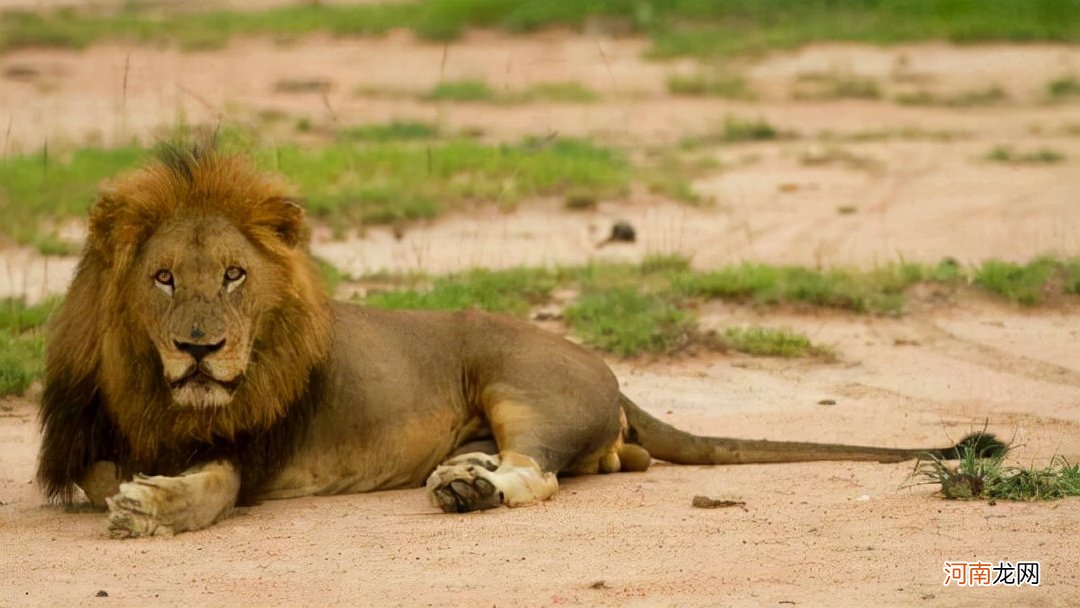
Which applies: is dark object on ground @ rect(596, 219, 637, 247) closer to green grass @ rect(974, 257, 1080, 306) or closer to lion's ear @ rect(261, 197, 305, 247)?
green grass @ rect(974, 257, 1080, 306)

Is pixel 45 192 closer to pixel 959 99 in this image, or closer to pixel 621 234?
pixel 621 234

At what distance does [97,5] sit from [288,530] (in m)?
18.0

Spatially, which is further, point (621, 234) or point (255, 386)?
point (621, 234)

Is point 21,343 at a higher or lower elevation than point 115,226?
lower

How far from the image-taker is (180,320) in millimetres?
4707

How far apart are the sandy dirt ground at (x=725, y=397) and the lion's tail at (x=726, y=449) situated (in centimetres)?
7

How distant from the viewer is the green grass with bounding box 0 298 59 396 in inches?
270

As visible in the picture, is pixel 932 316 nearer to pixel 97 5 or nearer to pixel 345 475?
pixel 345 475

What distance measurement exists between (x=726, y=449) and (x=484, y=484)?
1056 millimetres

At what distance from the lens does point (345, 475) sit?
17.8 ft

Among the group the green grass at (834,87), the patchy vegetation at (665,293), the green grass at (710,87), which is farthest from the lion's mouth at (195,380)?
the green grass at (834,87)

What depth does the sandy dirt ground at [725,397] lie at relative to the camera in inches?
168

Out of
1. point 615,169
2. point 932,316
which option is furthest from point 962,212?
point 932,316

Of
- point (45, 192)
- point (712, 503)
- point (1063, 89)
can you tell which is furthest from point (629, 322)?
point (1063, 89)
